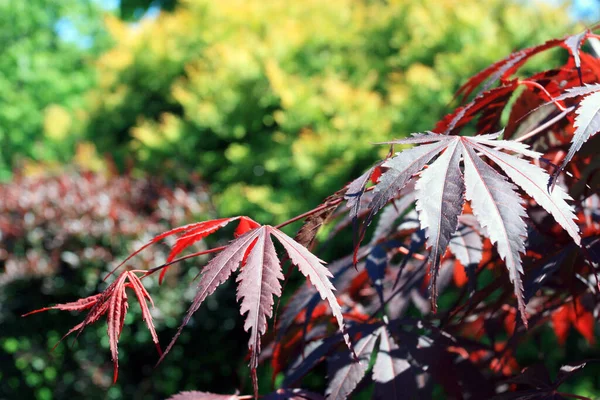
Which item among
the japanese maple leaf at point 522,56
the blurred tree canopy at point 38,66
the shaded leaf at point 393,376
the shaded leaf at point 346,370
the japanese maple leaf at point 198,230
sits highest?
the blurred tree canopy at point 38,66

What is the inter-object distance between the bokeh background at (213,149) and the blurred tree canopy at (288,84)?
1 cm

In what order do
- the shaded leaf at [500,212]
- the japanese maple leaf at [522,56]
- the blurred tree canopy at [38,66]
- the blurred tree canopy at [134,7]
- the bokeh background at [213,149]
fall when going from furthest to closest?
the blurred tree canopy at [134,7] → the blurred tree canopy at [38,66] → the bokeh background at [213,149] → the japanese maple leaf at [522,56] → the shaded leaf at [500,212]

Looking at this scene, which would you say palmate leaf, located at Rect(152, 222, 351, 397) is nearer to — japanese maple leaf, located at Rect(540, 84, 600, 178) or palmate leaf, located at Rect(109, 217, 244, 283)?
→ palmate leaf, located at Rect(109, 217, 244, 283)

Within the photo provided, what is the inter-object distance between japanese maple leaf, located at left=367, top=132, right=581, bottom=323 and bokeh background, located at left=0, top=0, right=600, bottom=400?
2.78 metres

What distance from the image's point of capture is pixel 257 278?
0.77m

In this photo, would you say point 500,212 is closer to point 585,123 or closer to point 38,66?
point 585,123

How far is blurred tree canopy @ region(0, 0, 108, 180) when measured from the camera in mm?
13969

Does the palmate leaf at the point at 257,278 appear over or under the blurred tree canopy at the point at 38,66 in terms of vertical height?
under

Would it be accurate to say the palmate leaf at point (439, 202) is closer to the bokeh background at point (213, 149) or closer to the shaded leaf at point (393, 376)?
the shaded leaf at point (393, 376)

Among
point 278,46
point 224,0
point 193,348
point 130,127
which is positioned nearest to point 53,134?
point 130,127

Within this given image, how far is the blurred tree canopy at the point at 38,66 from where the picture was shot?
45.8ft

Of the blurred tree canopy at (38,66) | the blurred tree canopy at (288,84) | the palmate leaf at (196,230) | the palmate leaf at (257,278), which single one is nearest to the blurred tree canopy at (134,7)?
the blurred tree canopy at (38,66)

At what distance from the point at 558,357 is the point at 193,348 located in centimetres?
242

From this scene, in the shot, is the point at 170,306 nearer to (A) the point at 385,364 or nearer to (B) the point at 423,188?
(A) the point at 385,364
